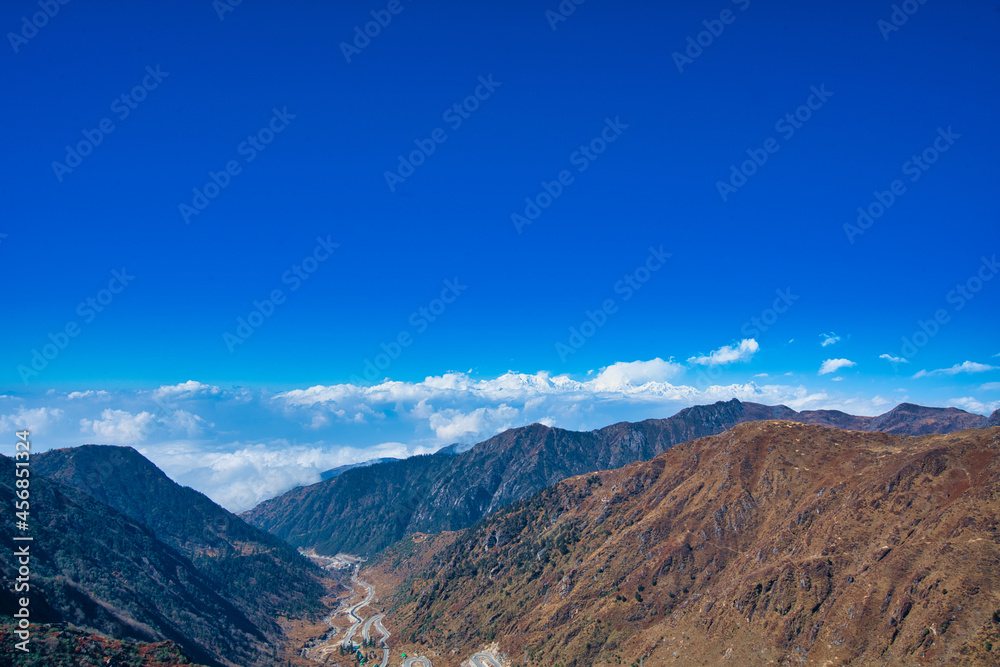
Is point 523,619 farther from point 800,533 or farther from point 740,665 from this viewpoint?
point 800,533

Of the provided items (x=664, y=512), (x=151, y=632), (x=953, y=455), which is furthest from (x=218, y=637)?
(x=953, y=455)

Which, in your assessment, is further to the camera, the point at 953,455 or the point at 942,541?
the point at 953,455

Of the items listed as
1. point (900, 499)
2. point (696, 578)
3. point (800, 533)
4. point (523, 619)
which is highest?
point (900, 499)

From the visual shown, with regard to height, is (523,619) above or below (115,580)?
below

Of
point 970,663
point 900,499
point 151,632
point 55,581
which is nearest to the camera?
point 970,663

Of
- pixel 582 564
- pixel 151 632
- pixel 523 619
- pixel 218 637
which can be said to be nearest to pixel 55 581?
pixel 151 632

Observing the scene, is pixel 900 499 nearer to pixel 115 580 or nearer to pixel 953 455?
pixel 953 455

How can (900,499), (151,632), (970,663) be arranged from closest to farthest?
(970,663), (900,499), (151,632)
